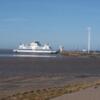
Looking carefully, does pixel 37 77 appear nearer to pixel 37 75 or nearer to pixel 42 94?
pixel 37 75

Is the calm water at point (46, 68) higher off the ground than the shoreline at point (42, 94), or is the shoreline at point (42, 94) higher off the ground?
the shoreline at point (42, 94)

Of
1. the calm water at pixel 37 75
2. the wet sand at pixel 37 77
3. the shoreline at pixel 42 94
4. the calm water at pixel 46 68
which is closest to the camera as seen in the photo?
the shoreline at pixel 42 94

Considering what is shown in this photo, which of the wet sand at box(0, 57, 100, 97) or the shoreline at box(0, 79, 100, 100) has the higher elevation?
the shoreline at box(0, 79, 100, 100)

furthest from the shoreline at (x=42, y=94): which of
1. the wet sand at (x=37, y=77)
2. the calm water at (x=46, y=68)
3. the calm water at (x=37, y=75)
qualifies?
the calm water at (x=46, y=68)

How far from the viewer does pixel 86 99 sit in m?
15.5

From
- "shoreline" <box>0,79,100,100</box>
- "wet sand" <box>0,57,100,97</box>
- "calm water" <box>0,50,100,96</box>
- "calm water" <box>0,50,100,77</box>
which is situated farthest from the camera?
"calm water" <box>0,50,100,77</box>

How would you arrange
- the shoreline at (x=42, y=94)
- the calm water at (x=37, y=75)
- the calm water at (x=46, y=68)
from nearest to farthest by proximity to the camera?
the shoreline at (x=42, y=94), the calm water at (x=37, y=75), the calm water at (x=46, y=68)

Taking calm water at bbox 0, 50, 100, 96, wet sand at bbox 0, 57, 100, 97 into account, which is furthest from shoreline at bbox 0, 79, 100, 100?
calm water at bbox 0, 50, 100, 96

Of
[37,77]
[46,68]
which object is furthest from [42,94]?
[46,68]

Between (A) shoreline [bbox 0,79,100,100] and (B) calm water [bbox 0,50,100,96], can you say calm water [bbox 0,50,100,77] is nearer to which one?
(B) calm water [bbox 0,50,100,96]

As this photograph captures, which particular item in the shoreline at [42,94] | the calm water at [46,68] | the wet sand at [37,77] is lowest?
the calm water at [46,68]

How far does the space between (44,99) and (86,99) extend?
1898 millimetres

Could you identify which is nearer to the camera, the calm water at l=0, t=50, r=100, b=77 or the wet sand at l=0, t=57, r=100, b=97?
the wet sand at l=0, t=57, r=100, b=97

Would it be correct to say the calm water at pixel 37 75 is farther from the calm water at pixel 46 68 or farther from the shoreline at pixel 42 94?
the shoreline at pixel 42 94
